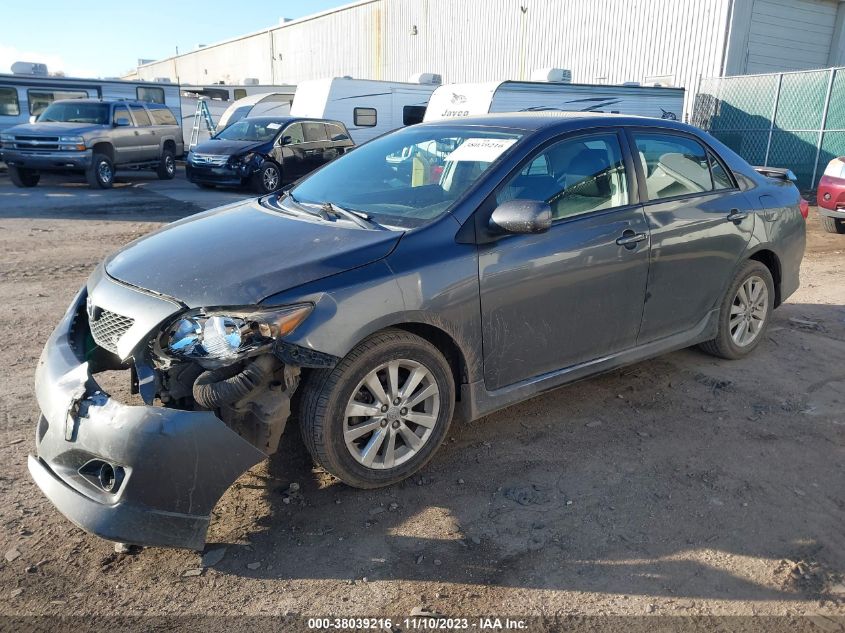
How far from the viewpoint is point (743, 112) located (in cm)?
1809

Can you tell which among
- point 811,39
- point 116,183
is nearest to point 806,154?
point 811,39

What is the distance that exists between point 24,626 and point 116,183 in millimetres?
17293

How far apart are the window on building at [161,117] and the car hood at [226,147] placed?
9.05 ft

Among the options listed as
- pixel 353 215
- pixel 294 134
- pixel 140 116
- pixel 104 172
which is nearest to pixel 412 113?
pixel 294 134

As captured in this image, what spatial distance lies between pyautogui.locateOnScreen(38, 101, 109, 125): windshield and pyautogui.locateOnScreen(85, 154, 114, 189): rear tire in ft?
3.03

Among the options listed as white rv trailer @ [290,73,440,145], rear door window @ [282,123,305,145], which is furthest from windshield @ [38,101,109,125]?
white rv trailer @ [290,73,440,145]

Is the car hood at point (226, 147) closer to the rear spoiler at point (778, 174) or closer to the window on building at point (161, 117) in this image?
the window on building at point (161, 117)

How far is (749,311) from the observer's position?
501 centimetres

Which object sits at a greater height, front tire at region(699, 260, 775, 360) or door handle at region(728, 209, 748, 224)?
door handle at region(728, 209, 748, 224)

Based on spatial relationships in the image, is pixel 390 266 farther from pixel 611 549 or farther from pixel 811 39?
pixel 811 39

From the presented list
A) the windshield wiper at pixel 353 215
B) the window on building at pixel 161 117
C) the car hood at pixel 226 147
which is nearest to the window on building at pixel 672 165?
the windshield wiper at pixel 353 215

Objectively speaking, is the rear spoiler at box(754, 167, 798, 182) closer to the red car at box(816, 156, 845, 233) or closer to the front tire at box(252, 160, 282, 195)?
the red car at box(816, 156, 845, 233)

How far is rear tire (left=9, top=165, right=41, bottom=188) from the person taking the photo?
50.4ft

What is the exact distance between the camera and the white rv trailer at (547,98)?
528 inches
